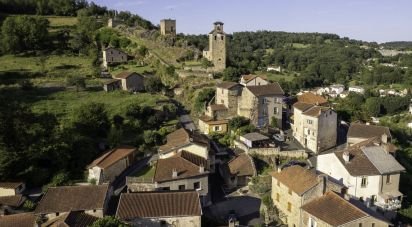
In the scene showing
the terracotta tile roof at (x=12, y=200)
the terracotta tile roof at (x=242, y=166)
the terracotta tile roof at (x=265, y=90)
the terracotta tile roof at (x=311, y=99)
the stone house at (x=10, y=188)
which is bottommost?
the terracotta tile roof at (x=12, y=200)

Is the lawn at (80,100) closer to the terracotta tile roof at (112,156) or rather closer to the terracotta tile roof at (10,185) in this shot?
the terracotta tile roof at (112,156)

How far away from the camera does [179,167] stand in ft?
115

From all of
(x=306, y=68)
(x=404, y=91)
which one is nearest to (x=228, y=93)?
(x=404, y=91)

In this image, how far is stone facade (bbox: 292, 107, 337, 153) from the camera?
43344mm

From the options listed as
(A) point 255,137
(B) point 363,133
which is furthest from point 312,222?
(B) point 363,133

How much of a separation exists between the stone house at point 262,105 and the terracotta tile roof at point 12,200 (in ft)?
86.8

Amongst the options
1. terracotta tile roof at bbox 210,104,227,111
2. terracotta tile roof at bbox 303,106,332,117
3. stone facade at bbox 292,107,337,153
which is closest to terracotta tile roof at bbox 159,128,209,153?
terracotta tile roof at bbox 210,104,227,111

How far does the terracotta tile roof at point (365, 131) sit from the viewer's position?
45031 millimetres

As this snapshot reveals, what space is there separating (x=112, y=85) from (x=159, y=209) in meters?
36.6

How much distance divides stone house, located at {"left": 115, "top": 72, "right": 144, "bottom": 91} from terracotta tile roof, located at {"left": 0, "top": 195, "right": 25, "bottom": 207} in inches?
1200

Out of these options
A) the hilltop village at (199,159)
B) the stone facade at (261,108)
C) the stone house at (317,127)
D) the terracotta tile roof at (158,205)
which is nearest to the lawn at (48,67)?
the hilltop village at (199,159)

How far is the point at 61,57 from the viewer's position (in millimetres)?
76688

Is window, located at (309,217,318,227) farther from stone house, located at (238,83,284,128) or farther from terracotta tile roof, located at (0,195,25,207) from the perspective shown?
terracotta tile roof, located at (0,195,25,207)

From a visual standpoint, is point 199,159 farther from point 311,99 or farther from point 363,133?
point 311,99
